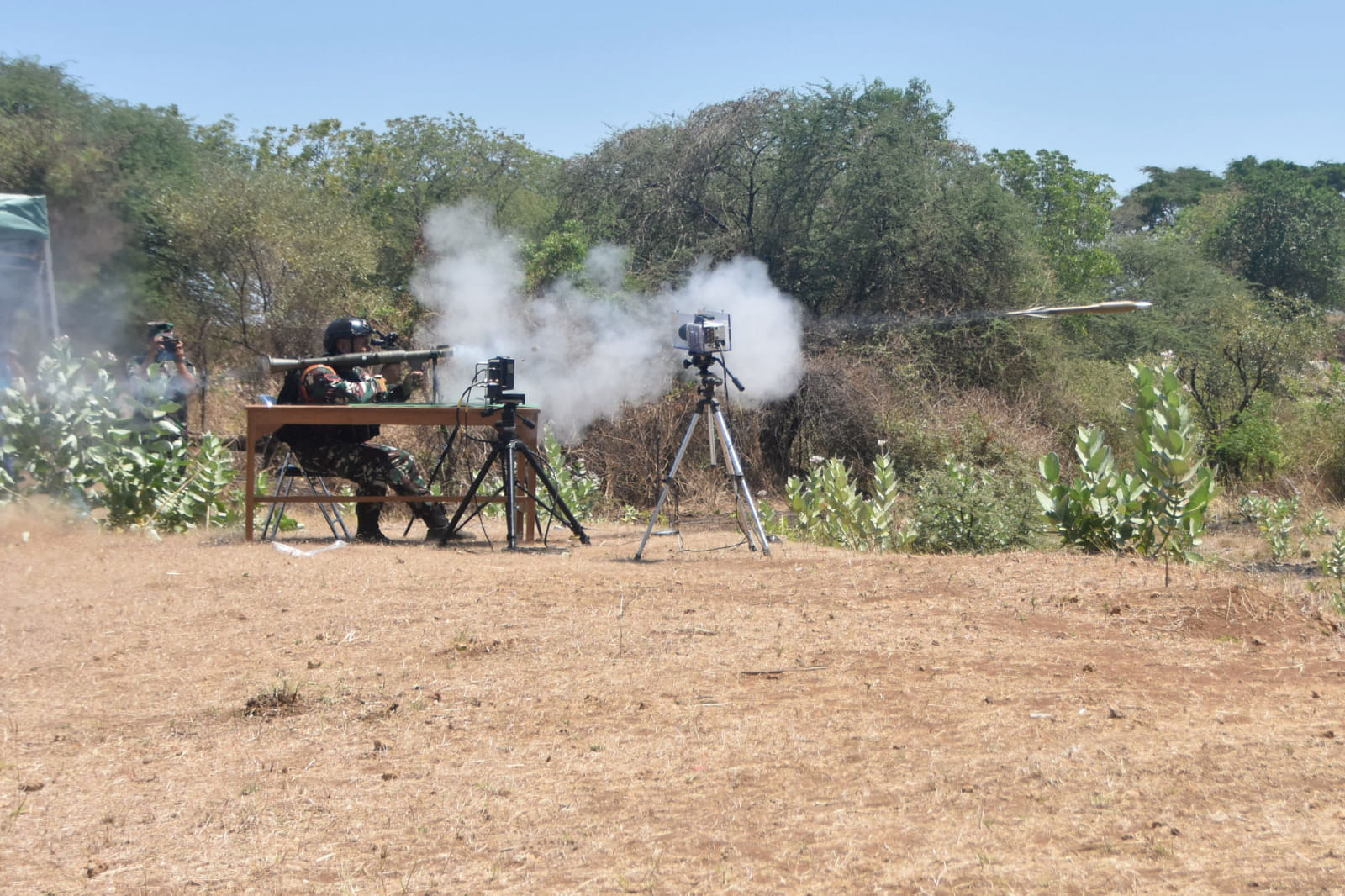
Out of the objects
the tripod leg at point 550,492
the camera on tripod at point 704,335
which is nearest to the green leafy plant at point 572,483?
the tripod leg at point 550,492

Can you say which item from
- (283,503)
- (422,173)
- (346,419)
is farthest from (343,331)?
(422,173)

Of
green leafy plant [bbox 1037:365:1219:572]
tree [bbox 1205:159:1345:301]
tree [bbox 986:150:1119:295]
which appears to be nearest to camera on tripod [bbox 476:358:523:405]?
green leafy plant [bbox 1037:365:1219:572]

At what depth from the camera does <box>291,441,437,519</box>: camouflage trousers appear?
9391 mm

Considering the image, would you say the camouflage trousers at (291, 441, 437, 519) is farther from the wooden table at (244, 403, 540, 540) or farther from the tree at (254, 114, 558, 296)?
the tree at (254, 114, 558, 296)

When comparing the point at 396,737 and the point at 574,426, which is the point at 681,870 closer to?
the point at 396,737

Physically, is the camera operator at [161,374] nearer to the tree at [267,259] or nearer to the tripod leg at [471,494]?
the tripod leg at [471,494]

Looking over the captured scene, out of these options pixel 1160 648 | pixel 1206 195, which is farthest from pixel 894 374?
pixel 1206 195

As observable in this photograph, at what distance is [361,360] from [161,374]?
5.75 feet

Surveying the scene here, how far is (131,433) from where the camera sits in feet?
32.6

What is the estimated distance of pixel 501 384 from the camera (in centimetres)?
906

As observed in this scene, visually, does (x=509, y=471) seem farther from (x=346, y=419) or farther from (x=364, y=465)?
(x=364, y=465)

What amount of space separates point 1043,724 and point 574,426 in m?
12.0

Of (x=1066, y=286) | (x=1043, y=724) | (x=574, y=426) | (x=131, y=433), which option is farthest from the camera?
(x=1066, y=286)

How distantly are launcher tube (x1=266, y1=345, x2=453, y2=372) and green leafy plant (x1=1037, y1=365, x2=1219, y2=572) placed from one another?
5.12m
